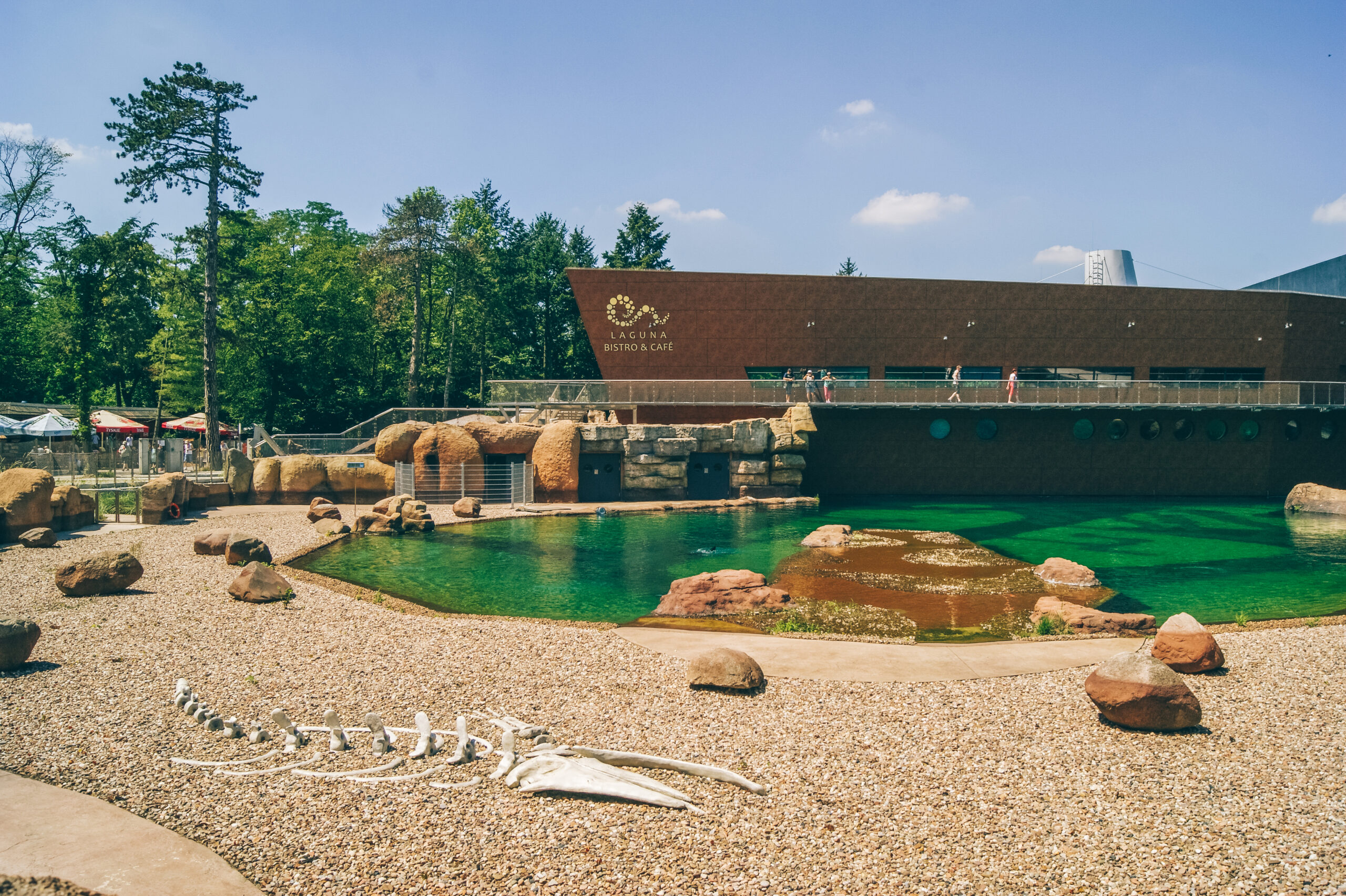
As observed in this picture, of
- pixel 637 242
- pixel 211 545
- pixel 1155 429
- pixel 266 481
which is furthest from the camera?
pixel 637 242

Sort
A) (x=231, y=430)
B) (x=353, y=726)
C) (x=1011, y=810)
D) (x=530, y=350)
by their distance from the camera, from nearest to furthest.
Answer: (x=1011, y=810)
(x=353, y=726)
(x=231, y=430)
(x=530, y=350)

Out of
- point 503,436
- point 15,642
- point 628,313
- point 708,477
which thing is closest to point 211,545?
point 15,642

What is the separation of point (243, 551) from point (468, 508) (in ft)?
33.3

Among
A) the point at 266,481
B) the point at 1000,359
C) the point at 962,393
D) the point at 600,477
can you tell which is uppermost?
the point at 1000,359

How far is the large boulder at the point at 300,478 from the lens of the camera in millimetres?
28312

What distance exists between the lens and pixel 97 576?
13359mm

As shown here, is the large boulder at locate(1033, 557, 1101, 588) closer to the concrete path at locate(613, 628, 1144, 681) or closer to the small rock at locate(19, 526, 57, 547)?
the concrete path at locate(613, 628, 1144, 681)

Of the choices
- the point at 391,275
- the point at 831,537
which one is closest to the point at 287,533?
the point at 831,537

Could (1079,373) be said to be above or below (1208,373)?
below

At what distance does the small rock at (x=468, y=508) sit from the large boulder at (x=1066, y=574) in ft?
56.8

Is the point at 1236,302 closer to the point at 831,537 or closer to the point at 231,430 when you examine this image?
the point at 831,537

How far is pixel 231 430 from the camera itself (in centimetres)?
4375

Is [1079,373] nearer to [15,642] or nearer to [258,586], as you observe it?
[258,586]

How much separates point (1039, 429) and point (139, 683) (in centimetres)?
3589
